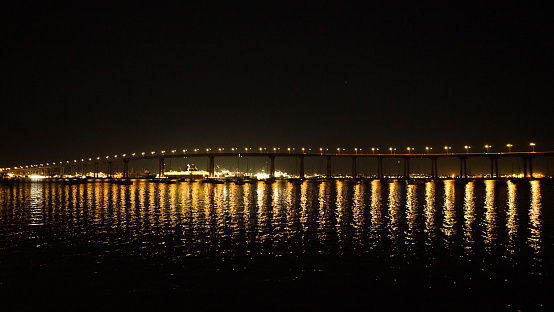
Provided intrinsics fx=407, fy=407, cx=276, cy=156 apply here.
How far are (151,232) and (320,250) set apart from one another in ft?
33.3

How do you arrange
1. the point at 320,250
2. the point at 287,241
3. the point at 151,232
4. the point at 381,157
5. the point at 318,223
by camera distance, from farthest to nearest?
the point at 381,157 < the point at 318,223 < the point at 151,232 < the point at 287,241 < the point at 320,250

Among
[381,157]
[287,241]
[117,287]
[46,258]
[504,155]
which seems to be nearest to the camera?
[117,287]

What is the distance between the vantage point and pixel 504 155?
145500mm

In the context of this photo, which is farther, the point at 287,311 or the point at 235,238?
the point at 235,238

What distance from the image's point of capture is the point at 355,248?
1836cm

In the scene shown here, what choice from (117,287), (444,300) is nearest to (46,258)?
(117,287)

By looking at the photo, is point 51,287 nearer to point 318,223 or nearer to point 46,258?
point 46,258

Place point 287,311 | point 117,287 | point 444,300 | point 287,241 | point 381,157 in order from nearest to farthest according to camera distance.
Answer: point 287,311 < point 444,300 < point 117,287 < point 287,241 < point 381,157

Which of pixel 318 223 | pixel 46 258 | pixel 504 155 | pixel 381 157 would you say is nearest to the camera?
pixel 46 258

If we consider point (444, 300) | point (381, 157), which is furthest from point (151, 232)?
point (381, 157)

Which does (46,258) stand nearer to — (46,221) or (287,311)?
(287,311)

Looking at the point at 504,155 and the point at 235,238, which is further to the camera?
the point at 504,155

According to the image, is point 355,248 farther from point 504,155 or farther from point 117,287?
point 504,155

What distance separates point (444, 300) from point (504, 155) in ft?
506
